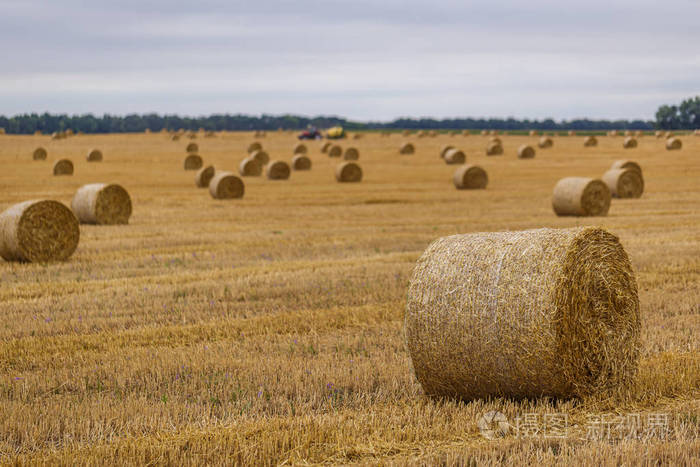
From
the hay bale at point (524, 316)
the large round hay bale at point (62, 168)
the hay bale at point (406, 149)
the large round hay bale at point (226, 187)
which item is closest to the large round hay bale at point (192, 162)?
the large round hay bale at point (62, 168)

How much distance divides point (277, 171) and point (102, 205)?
Answer: 51.2 feet

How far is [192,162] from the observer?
42375 millimetres

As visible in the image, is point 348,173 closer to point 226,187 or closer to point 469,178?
point 469,178

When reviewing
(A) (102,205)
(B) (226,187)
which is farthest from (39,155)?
(A) (102,205)

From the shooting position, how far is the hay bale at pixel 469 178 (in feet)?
106

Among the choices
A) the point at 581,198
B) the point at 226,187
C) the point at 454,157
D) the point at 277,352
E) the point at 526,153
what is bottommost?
the point at 277,352

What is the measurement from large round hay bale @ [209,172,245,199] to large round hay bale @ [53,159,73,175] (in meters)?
12.3

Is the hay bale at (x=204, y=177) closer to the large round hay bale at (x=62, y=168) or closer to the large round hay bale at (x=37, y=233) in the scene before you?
the large round hay bale at (x=62, y=168)

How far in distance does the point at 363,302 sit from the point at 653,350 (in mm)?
4153

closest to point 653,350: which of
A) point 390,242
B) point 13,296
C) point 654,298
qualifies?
point 654,298

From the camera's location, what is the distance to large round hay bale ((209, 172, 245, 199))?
2797 centimetres

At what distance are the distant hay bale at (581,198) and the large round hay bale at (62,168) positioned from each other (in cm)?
2271

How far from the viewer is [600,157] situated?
4906cm

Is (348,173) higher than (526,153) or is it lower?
lower
